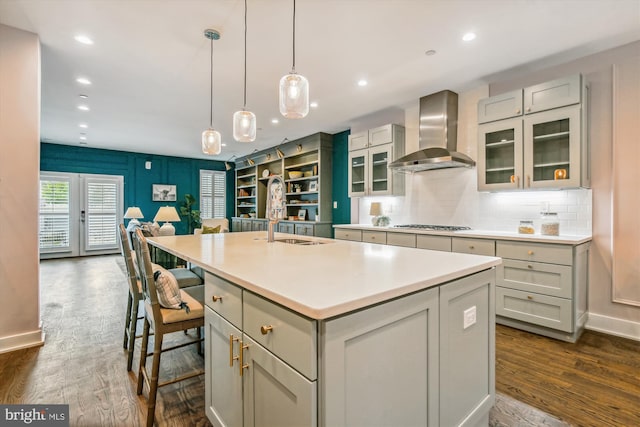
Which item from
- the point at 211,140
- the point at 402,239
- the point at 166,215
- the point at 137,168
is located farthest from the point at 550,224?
the point at 137,168

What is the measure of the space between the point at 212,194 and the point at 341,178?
16.9 feet

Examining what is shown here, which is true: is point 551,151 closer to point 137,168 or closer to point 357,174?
point 357,174

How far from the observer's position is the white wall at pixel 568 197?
2922 mm

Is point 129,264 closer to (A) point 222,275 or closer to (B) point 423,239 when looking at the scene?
(A) point 222,275

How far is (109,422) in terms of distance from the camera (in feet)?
5.54

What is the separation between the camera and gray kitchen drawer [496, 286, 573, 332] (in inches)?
106

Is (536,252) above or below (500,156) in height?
below

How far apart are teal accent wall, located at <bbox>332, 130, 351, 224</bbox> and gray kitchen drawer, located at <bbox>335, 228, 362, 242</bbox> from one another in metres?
0.90

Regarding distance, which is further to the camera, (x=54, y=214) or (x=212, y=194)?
(x=212, y=194)

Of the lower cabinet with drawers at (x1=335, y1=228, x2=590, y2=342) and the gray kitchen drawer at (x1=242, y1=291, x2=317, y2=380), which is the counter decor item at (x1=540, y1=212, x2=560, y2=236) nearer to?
the lower cabinet with drawers at (x1=335, y1=228, x2=590, y2=342)

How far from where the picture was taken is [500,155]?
3.45 m

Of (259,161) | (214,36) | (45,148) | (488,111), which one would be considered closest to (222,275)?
(214,36)

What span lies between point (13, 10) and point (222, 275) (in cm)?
285

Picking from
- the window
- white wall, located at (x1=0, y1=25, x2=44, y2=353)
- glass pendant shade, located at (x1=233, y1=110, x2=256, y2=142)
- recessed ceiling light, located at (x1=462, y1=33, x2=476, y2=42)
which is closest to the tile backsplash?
recessed ceiling light, located at (x1=462, y1=33, x2=476, y2=42)
